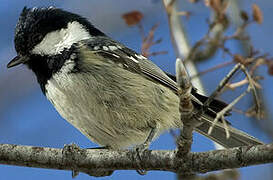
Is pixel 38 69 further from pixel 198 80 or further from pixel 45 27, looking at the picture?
pixel 198 80

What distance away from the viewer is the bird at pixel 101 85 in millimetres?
3166

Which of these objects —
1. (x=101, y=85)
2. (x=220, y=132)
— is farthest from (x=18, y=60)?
(x=220, y=132)

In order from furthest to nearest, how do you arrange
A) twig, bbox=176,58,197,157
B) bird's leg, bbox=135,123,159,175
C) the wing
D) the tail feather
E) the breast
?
the wing, the tail feather, the breast, bird's leg, bbox=135,123,159,175, twig, bbox=176,58,197,157

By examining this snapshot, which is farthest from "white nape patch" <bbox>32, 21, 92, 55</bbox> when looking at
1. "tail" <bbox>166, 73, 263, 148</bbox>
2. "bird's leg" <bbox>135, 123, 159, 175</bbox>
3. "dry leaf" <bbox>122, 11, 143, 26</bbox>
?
"bird's leg" <bbox>135, 123, 159, 175</bbox>

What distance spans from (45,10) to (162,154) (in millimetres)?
1768

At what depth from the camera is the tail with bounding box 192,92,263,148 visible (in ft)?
10.6

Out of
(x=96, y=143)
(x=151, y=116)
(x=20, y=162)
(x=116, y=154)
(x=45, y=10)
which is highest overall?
(x=45, y=10)

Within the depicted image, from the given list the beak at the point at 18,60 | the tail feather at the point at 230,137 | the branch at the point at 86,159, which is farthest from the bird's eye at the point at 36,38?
the tail feather at the point at 230,137

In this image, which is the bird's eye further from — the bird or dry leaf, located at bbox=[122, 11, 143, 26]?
dry leaf, located at bbox=[122, 11, 143, 26]

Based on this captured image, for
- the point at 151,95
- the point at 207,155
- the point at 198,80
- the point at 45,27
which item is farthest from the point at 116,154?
the point at 45,27

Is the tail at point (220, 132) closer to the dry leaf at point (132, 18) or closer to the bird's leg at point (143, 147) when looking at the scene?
the bird's leg at point (143, 147)

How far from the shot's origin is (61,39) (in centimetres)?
356

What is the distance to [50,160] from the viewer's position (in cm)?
266

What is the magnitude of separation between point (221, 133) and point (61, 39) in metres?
1.50
